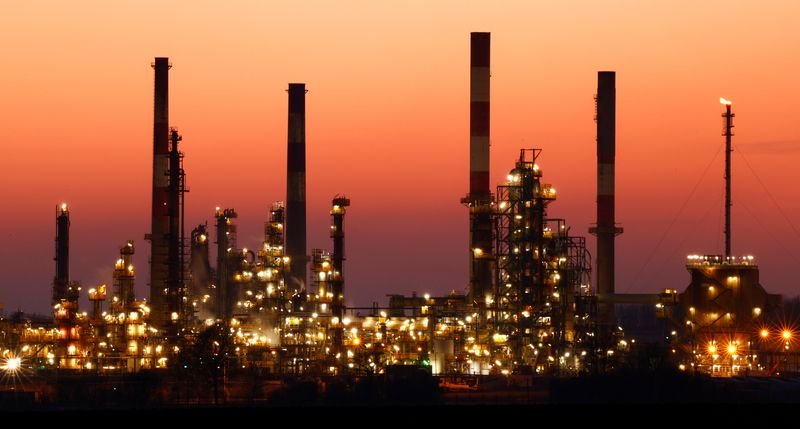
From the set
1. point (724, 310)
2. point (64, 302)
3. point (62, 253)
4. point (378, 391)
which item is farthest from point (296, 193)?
point (378, 391)

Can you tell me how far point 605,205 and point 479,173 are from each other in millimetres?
6624

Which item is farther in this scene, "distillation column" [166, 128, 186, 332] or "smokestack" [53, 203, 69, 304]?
"smokestack" [53, 203, 69, 304]

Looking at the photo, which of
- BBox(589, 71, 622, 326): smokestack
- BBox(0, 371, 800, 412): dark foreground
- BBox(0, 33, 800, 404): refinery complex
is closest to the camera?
BBox(0, 371, 800, 412): dark foreground

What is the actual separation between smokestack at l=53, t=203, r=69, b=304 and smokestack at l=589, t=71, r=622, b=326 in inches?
773

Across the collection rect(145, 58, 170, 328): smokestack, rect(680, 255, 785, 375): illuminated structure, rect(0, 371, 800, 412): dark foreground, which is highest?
rect(145, 58, 170, 328): smokestack

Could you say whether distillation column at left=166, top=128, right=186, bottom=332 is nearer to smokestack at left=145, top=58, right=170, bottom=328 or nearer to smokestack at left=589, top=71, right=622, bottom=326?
smokestack at left=145, top=58, right=170, bottom=328

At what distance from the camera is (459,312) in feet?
173

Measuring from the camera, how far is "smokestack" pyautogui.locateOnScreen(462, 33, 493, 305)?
5309 cm

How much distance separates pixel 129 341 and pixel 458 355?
438 inches

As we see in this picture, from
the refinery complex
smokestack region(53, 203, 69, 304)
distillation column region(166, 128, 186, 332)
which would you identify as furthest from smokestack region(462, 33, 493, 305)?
smokestack region(53, 203, 69, 304)

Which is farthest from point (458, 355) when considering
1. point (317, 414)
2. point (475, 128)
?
point (317, 414)

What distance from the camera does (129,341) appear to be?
53500 millimetres

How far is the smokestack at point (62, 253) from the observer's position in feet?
197

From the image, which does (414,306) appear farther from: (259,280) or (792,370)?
(792,370)
